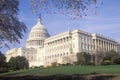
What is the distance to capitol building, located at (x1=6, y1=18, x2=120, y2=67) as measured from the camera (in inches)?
5728

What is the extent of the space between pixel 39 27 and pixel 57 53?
41.8 metres

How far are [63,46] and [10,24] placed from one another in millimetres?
124018

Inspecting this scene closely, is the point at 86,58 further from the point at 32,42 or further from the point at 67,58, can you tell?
the point at 32,42

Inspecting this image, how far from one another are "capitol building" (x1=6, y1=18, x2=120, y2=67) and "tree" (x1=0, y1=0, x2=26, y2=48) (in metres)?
95.7

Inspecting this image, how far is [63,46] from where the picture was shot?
506 feet

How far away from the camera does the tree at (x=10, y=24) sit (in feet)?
91.1

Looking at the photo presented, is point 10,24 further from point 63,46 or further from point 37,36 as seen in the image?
point 37,36

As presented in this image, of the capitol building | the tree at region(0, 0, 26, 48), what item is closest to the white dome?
the capitol building

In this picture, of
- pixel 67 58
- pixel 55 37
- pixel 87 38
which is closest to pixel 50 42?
pixel 55 37

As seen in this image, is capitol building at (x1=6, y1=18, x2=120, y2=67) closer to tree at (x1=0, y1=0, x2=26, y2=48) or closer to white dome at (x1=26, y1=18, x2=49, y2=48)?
white dome at (x1=26, y1=18, x2=49, y2=48)

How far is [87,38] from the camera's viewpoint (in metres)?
153

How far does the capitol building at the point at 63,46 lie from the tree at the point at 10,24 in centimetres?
9574

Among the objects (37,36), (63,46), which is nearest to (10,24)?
(63,46)

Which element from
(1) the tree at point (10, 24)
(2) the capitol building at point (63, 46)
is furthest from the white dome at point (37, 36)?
(1) the tree at point (10, 24)
